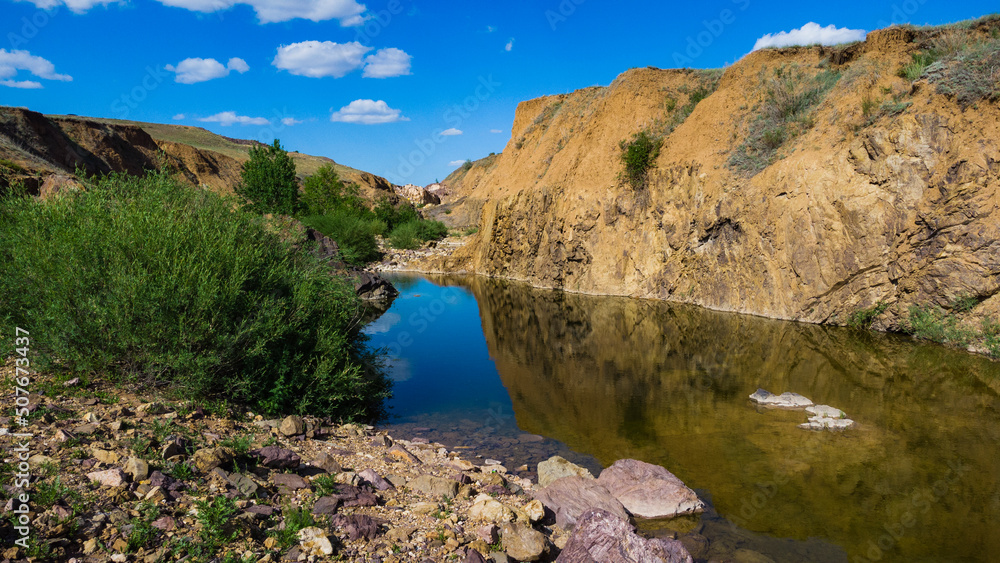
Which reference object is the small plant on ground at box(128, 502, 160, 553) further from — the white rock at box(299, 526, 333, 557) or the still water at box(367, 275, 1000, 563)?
the still water at box(367, 275, 1000, 563)

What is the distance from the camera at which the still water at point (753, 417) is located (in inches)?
234

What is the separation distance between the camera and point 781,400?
10.0 meters

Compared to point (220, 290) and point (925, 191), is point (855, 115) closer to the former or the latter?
point (925, 191)

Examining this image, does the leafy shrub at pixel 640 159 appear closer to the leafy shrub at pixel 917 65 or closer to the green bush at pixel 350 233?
the leafy shrub at pixel 917 65

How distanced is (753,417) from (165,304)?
31.1 ft

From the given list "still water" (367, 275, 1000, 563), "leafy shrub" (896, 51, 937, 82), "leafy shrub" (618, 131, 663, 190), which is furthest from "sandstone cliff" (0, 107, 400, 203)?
"leafy shrub" (896, 51, 937, 82)

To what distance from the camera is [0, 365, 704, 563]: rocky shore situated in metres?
3.95

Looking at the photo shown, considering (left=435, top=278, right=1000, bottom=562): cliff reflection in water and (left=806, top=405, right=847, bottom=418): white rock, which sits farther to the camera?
(left=806, top=405, right=847, bottom=418): white rock

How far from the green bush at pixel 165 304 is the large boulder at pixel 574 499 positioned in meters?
3.83

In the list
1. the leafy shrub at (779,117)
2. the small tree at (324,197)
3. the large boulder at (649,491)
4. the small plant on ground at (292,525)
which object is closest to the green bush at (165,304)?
the small plant on ground at (292,525)

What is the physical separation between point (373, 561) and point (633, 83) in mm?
29608

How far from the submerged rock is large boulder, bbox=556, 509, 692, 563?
6.09 metres

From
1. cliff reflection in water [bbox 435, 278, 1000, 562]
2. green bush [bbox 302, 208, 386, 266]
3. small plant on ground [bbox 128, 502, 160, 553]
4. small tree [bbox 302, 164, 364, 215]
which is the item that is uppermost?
small tree [bbox 302, 164, 364, 215]

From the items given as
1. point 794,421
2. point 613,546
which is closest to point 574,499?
point 613,546
